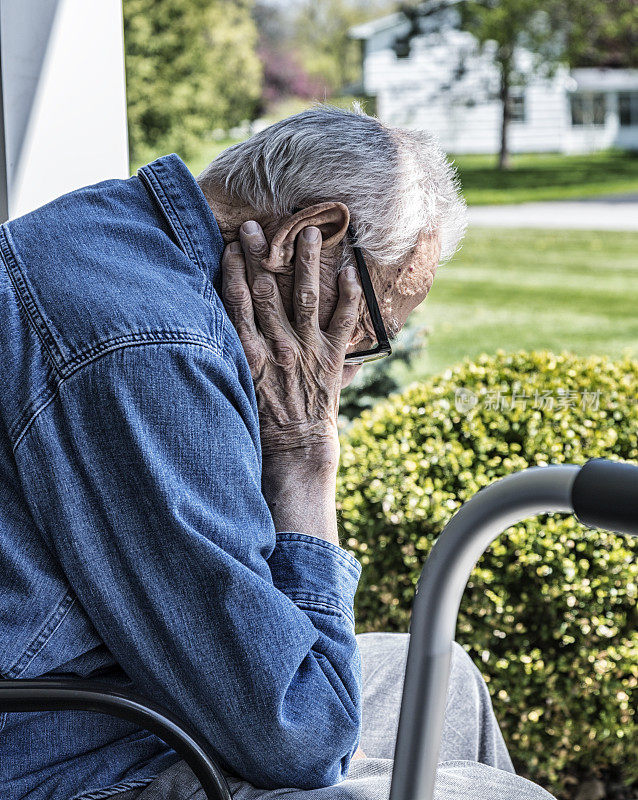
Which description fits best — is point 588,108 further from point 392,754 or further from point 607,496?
point 607,496

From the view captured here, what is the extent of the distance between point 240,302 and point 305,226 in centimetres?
14

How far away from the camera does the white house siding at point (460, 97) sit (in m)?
4.70

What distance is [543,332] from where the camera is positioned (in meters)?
5.73

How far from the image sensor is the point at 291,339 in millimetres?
1324

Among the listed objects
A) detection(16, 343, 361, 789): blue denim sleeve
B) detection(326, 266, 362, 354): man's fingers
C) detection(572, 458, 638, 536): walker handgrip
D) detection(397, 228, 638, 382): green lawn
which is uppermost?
detection(572, 458, 638, 536): walker handgrip

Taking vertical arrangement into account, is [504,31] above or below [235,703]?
above

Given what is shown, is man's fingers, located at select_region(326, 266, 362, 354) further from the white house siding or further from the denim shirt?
the white house siding

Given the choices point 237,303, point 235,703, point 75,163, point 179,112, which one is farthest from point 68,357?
point 179,112

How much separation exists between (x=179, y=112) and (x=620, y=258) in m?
3.04

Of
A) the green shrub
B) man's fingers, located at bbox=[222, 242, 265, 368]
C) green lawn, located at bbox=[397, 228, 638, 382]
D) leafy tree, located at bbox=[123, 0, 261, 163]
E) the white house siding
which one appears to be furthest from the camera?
leafy tree, located at bbox=[123, 0, 261, 163]

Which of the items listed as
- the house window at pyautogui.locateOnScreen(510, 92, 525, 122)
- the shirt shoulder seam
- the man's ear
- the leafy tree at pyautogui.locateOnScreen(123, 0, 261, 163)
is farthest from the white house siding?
the shirt shoulder seam

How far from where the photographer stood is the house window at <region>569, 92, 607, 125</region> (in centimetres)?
453

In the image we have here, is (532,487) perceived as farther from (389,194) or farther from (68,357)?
(389,194)

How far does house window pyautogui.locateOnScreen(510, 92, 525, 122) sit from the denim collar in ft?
12.7
